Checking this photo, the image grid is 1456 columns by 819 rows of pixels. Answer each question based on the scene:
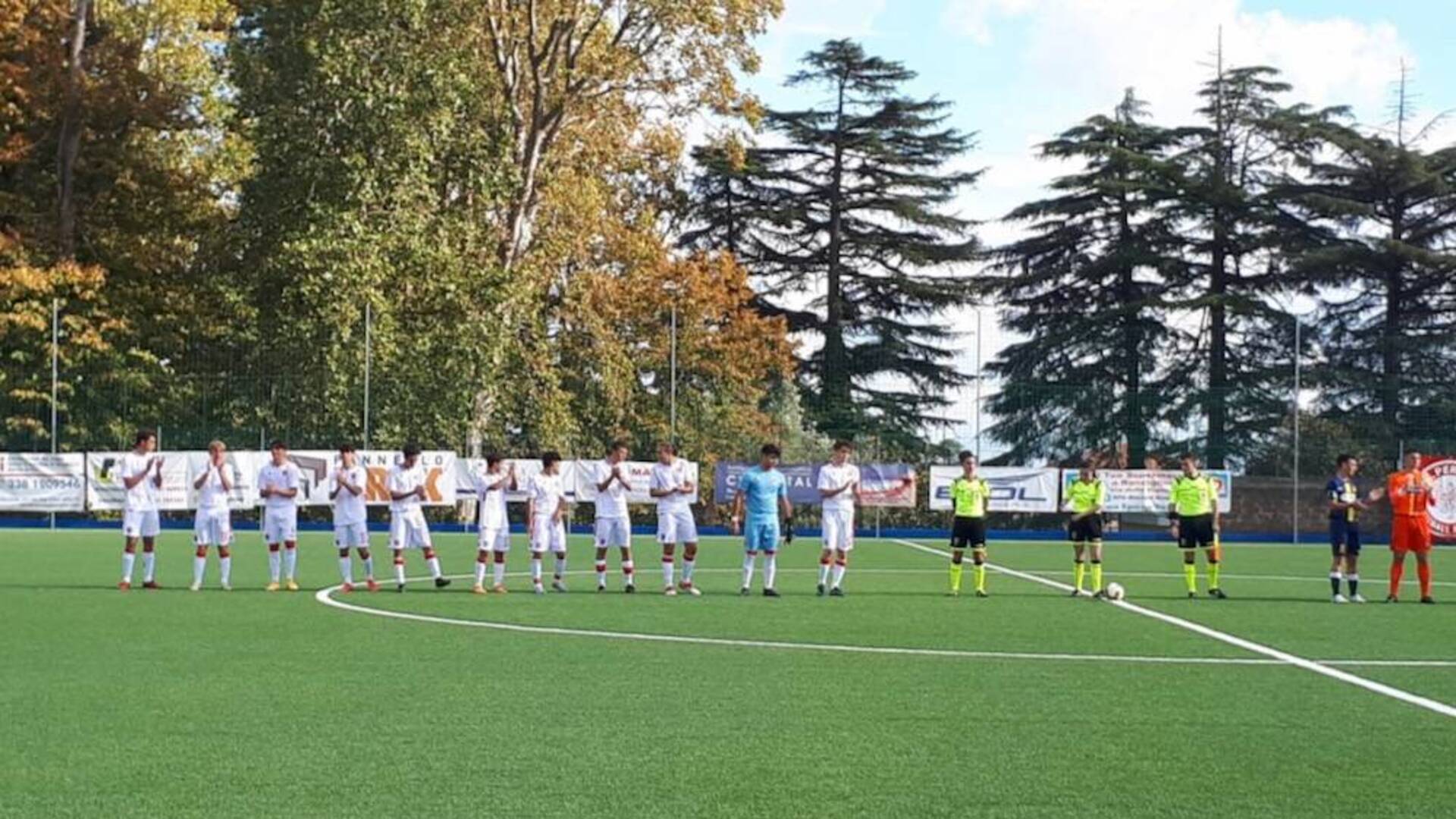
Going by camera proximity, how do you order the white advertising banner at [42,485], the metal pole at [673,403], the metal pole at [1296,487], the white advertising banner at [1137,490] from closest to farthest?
the white advertising banner at [42,485], the white advertising banner at [1137,490], the metal pole at [1296,487], the metal pole at [673,403]

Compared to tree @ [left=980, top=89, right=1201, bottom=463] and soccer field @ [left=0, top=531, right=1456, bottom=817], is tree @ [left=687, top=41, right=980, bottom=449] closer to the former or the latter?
tree @ [left=980, top=89, right=1201, bottom=463]

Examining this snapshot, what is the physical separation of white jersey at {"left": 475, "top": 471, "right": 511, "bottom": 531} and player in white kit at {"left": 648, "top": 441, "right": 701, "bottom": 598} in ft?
6.58

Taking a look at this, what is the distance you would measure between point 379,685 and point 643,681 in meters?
1.85

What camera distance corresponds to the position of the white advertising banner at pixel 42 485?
39031 mm

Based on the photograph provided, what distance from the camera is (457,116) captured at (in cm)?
4575

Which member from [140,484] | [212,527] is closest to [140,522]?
[140,484]

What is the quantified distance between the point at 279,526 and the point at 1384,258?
44217mm

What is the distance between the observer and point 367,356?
→ 136 ft

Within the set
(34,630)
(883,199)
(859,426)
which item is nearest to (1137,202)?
(883,199)

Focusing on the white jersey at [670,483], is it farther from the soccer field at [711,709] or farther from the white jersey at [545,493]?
the soccer field at [711,709]

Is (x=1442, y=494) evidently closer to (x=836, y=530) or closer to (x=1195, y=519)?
(x=1195, y=519)

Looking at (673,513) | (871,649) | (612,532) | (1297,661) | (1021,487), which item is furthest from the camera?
(1021,487)

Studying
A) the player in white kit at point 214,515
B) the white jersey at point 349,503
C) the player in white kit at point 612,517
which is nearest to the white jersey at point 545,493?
the player in white kit at point 612,517

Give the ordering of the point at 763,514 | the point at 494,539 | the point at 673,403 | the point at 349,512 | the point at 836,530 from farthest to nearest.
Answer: the point at 673,403 < the point at 494,539 < the point at 349,512 < the point at 763,514 < the point at 836,530
